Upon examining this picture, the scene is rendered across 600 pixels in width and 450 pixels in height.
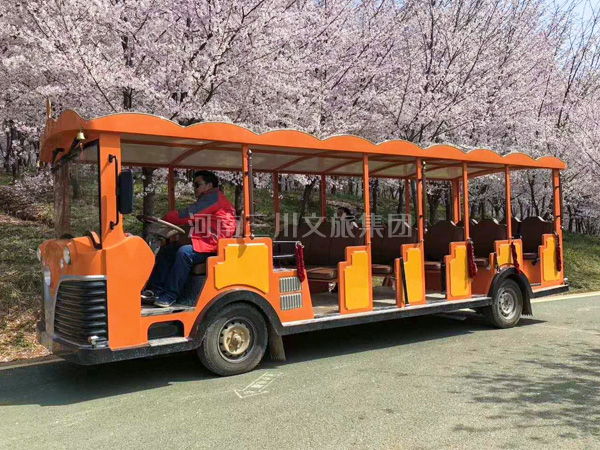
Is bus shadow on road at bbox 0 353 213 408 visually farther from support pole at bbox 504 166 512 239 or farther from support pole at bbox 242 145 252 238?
support pole at bbox 504 166 512 239

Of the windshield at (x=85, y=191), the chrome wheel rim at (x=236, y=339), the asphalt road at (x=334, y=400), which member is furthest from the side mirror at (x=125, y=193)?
the asphalt road at (x=334, y=400)

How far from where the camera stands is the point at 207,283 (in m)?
5.22

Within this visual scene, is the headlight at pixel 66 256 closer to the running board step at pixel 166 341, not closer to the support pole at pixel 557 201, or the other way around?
the running board step at pixel 166 341

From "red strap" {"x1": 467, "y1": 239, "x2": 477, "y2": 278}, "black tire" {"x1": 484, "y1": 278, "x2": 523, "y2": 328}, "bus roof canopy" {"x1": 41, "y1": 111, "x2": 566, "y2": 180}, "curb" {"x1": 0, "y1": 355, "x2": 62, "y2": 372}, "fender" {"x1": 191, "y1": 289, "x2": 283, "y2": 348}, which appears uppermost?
"bus roof canopy" {"x1": 41, "y1": 111, "x2": 566, "y2": 180}

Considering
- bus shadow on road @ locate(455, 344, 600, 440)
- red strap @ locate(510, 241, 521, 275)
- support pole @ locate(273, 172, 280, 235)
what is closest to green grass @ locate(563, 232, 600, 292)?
red strap @ locate(510, 241, 521, 275)

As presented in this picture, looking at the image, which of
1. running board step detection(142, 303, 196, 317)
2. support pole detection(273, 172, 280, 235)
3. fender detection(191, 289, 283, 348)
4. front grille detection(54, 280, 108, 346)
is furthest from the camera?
support pole detection(273, 172, 280, 235)

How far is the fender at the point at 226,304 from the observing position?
16.8ft

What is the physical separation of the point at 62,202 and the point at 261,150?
88.0 inches

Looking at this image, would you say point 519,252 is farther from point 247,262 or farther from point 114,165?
point 114,165

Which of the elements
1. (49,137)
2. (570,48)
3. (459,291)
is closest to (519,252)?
(459,291)

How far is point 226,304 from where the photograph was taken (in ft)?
17.4

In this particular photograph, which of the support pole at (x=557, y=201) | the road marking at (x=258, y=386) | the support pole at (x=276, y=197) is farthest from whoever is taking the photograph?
the support pole at (x=557, y=201)


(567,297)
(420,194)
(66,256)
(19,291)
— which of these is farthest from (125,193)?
(567,297)

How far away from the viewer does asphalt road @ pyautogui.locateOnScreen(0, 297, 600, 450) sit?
3.83m
